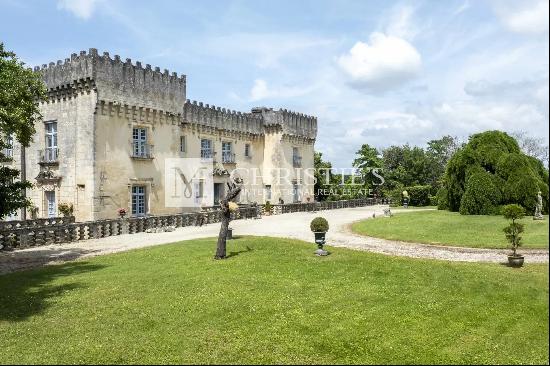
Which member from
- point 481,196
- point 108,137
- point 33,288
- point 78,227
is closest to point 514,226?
point 33,288

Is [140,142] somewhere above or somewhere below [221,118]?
below

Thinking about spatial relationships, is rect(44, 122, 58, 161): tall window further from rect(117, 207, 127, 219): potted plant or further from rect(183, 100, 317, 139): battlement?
rect(183, 100, 317, 139): battlement

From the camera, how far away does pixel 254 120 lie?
4006cm

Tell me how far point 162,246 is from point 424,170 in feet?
139

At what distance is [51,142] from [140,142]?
5008mm

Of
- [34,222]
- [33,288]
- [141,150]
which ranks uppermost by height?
[141,150]

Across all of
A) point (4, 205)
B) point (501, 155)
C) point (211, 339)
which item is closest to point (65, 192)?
point (4, 205)

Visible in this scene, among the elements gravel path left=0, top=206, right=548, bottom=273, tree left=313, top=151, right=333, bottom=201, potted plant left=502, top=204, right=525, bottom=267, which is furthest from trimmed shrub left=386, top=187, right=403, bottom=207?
potted plant left=502, top=204, right=525, bottom=267

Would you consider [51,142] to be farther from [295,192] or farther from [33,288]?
[295,192]

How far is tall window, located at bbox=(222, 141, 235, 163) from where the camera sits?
121ft

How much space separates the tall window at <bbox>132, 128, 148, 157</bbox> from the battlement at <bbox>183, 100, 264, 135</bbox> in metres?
4.33

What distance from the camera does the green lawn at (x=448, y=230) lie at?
18.3 meters

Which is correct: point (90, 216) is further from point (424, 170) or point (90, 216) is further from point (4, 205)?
point (424, 170)

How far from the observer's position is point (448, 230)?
21844 mm
